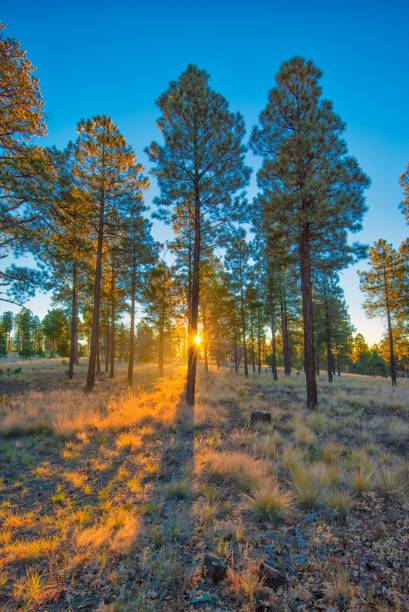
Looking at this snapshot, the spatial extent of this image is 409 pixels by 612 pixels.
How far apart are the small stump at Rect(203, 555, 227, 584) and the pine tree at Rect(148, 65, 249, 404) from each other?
302 inches

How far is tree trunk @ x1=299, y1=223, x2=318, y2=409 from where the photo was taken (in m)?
10.3

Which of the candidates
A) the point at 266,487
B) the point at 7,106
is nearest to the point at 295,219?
the point at 266,487

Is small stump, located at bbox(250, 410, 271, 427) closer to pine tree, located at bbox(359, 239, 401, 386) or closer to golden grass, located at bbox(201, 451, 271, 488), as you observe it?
golden grass, located at bbox(201, 451, 271, 488)

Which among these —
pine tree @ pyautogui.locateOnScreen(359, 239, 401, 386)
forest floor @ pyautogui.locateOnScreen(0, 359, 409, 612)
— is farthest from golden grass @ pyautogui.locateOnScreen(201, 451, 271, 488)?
pine tree @ pyautogui.locateOnScreen(359, 239, 401, 386)

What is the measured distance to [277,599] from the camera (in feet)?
7.04

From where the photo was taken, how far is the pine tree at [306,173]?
9523 millimetres

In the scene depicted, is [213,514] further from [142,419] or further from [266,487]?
[142,419]

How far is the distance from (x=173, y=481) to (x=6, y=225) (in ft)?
30.5

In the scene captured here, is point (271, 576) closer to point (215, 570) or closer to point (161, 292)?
point (215, 570)

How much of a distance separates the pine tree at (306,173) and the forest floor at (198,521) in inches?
263

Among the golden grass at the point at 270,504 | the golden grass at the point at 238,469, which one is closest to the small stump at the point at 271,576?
the golden grass at the point at 270,504

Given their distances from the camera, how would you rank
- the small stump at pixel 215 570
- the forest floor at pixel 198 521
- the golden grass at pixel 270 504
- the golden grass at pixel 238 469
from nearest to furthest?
the forest floor at pixel 198 521 → the small stump at pixel 215 570 → the golden grass at pixel 270 504 → the golden grass at pixel 238 469

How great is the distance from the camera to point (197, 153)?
404 inches

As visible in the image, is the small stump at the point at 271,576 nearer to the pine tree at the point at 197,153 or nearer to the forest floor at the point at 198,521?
the forest floor at the point at 198,521
